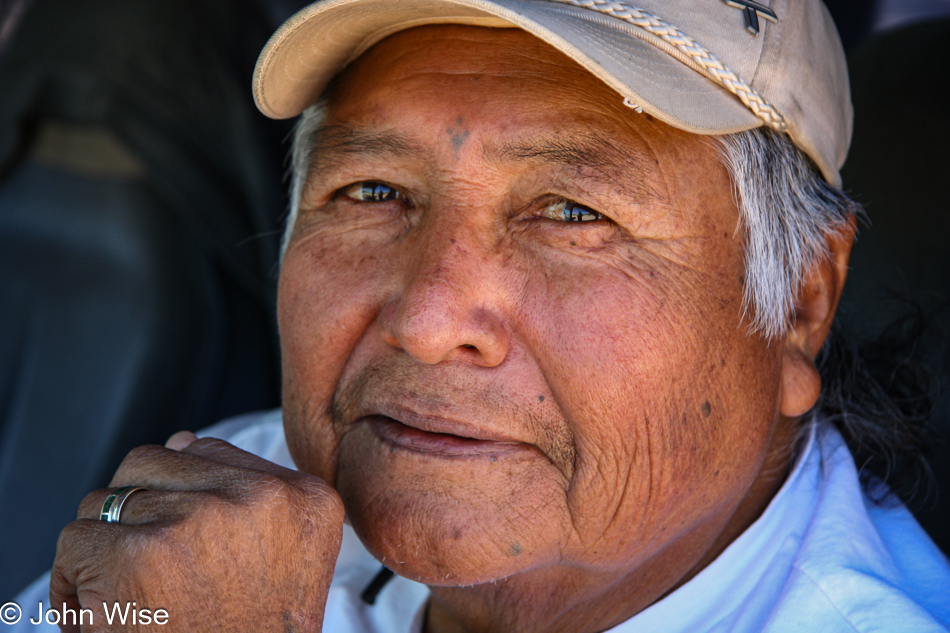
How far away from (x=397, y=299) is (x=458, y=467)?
0.31 metres

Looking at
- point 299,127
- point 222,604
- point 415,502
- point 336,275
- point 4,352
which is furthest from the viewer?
point 4,352

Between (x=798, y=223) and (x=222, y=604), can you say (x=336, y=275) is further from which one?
(x=798, y=223)

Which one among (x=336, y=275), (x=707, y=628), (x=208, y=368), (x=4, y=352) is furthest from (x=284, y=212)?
(x=707, y=628)

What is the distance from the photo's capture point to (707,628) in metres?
1.59

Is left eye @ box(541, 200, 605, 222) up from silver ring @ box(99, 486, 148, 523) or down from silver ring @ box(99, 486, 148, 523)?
up

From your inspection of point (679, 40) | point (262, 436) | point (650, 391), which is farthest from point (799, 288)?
point (262, 436)

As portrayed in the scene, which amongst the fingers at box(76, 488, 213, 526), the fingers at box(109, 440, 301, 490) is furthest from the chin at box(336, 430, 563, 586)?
the fingers at box(76, 488, 213, 526)

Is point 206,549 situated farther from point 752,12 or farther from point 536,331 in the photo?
point 752,12

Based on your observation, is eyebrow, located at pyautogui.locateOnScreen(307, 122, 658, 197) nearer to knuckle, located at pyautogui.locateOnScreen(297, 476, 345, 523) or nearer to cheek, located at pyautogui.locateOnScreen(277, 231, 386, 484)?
cheek, located at pyautogui.locateOnScreen(277, 231, 386, 484)

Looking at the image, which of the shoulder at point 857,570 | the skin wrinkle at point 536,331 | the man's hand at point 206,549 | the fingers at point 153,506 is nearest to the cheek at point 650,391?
the skin wrinkle at point 536,331

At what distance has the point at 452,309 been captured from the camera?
1.34 meters

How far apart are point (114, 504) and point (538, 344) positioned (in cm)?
73

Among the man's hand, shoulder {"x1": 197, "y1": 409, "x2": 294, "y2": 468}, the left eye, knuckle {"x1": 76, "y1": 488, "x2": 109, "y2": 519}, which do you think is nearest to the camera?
the man's hand

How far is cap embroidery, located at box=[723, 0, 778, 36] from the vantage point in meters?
1.39
